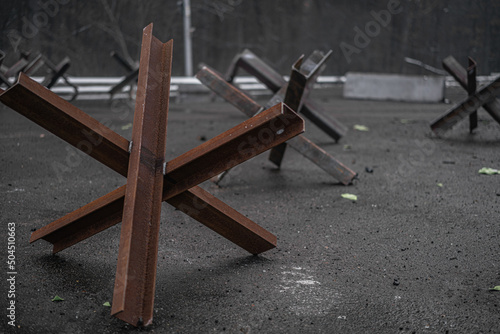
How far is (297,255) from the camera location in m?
3.44

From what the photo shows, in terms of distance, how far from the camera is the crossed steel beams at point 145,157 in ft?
7.39

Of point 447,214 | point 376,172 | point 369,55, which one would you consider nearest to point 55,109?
point 447,214

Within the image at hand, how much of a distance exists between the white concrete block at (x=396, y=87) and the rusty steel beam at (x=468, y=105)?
642cm

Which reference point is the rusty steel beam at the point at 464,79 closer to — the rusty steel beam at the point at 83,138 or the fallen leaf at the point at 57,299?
the rusty steel beam at the point at 83,138

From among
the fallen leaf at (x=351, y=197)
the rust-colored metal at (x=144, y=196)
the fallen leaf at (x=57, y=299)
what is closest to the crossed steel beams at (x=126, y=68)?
the fallen leaf at (x=351, y=197)

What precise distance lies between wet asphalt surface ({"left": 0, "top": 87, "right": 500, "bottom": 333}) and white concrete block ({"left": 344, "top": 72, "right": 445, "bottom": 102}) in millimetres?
7445

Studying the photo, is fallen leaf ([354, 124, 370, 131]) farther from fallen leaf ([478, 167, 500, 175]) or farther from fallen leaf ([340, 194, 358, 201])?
fallen leaf ([340, 194, 358, 201])

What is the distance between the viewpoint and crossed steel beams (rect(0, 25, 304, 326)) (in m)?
2.25

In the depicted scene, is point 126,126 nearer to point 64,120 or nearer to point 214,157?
point 64,120

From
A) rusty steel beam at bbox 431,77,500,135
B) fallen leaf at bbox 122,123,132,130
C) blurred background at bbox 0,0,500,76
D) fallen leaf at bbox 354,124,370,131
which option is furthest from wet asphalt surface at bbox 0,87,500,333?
blurred background at bbox 0,0,500,76

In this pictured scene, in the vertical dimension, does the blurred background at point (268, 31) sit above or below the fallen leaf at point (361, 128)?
above

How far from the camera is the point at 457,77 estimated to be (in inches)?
304

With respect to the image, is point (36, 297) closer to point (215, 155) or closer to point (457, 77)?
point (215, 155)

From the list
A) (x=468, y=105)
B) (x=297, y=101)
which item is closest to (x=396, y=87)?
(x=468, y=105)
